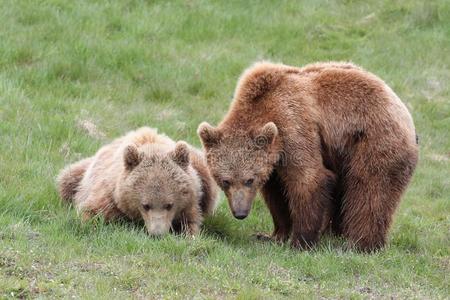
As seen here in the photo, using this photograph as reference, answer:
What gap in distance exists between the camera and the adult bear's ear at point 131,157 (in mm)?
7957

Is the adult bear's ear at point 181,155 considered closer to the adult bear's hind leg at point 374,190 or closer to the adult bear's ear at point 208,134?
the adult bear's ear at point 208,134

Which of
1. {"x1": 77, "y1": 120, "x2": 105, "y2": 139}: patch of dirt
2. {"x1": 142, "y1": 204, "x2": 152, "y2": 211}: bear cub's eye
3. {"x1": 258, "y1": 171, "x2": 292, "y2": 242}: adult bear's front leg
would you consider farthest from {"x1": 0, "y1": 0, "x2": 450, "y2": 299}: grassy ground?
{"x1": 258, "y1": 171, "x2": 292, "y2": 242}: adult bear's front leg

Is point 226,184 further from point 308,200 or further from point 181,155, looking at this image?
point 308,200

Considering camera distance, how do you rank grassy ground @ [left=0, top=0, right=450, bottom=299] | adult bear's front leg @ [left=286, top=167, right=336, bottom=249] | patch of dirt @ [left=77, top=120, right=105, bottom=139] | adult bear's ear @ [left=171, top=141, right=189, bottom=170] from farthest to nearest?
patch of dirt @ [left=77, top=120, right=105, bottom=139] < adult bear's ear @ [left=171, top=141, right=189, bottom=170] < adult bear's front leg @ [left=286, top=167, right=336, bottom=249] < grassy ground @ [left=0, top=0, right=450, bottom=299]

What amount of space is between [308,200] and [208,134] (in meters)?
1.11

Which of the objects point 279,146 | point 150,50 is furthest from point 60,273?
point 150,50

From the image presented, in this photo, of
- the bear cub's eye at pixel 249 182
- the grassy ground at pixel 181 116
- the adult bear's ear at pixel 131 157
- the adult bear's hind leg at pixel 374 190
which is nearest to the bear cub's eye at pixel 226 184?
the bear cub's eye at pixel 249 182

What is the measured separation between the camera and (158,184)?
7.90m

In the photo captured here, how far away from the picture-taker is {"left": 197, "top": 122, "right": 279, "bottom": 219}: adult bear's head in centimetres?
776

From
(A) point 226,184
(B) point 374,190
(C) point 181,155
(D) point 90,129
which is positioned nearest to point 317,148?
(B) point 374,190

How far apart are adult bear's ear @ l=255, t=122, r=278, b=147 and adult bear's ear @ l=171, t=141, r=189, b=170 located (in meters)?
0.70

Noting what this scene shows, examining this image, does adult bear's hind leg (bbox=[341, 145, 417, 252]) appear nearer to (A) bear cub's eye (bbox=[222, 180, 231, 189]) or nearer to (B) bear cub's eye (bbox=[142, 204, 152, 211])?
(A) bear cub's eye (bbox=[222, 180, 231, 189])

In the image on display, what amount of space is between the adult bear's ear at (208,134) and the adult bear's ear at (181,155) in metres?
0.20

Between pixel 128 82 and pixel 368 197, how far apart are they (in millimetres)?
5329
